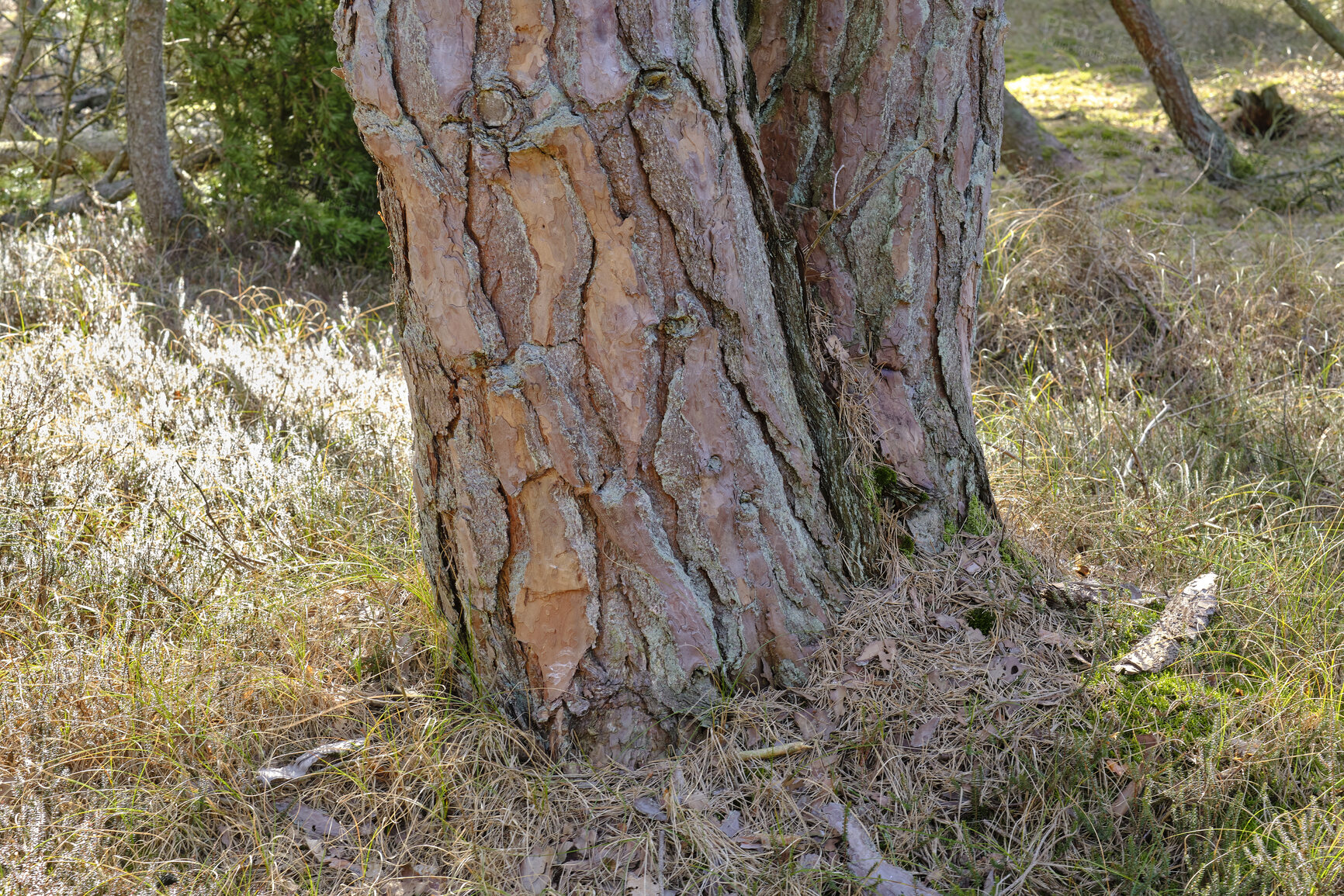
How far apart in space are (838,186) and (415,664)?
148 cm

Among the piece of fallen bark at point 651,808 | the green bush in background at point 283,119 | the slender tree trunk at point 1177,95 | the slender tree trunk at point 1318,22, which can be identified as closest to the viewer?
the piece of fallen bark at point 651,808

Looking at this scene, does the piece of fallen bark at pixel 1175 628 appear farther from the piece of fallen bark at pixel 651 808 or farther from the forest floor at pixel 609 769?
the piece of fallen bark at pixel 651 808

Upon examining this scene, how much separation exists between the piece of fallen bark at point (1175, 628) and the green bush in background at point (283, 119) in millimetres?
4246

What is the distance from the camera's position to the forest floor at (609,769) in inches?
65.7

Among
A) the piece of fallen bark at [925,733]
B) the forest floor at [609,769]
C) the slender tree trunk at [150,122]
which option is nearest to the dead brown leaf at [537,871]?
the forest floor at [609,769]

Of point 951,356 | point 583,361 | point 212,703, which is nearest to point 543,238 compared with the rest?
point 583,361

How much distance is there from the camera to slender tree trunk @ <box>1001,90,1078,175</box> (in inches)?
214

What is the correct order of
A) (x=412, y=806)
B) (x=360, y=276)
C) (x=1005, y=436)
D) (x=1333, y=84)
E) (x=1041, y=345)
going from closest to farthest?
(x=412, y=806)
(x=1005, y=436)
(x=1041, y=345)
(x=360, y=276)
(x=1333, y=84)

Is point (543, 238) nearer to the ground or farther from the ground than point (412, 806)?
farther from the ground

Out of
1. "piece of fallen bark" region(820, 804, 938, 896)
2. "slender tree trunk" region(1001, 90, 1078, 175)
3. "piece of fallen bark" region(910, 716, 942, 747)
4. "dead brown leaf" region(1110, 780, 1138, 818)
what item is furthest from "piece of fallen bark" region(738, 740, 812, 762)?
"slender tree trunk" region(1001, 90, 1078, 175)

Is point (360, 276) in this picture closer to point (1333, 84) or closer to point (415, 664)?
point (415, 664)

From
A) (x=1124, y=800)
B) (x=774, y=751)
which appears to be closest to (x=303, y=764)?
(x=774, y=751)

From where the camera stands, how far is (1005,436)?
3.06 m

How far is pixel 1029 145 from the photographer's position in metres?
5.48
